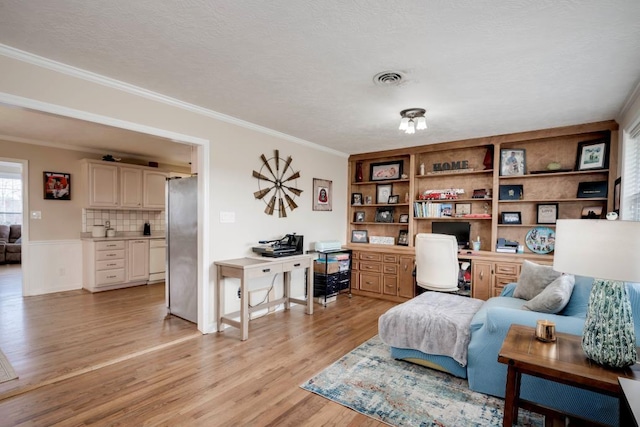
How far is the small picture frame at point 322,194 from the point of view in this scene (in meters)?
4.99

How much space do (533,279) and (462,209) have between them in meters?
1.90

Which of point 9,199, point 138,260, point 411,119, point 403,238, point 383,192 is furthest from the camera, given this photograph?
point 9,199

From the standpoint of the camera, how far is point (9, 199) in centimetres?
860

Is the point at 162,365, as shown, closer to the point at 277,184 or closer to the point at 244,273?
the point at 244,273

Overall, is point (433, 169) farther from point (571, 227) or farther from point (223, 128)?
point (571, 227)

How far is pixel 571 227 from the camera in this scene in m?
1.55

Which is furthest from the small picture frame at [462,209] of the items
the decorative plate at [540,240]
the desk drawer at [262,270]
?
the desk drawer at [262,270]

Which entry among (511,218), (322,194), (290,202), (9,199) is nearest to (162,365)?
(290,202)

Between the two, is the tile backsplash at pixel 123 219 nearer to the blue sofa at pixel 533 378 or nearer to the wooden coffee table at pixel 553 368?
the blue sofa at pixel 533 378

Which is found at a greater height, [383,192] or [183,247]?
[383,192]

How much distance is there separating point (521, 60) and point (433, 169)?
2842 millimetres

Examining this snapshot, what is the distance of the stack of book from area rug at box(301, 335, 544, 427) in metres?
2.31

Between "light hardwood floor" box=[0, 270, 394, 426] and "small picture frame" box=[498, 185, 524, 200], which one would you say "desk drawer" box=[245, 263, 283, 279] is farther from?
"small picture frame" box=[498, 185, 524, 200]

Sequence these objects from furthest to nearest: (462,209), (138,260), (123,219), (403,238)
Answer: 1. (123,219)
2. (138,260)
3. (403,238)
4. (462,209)
